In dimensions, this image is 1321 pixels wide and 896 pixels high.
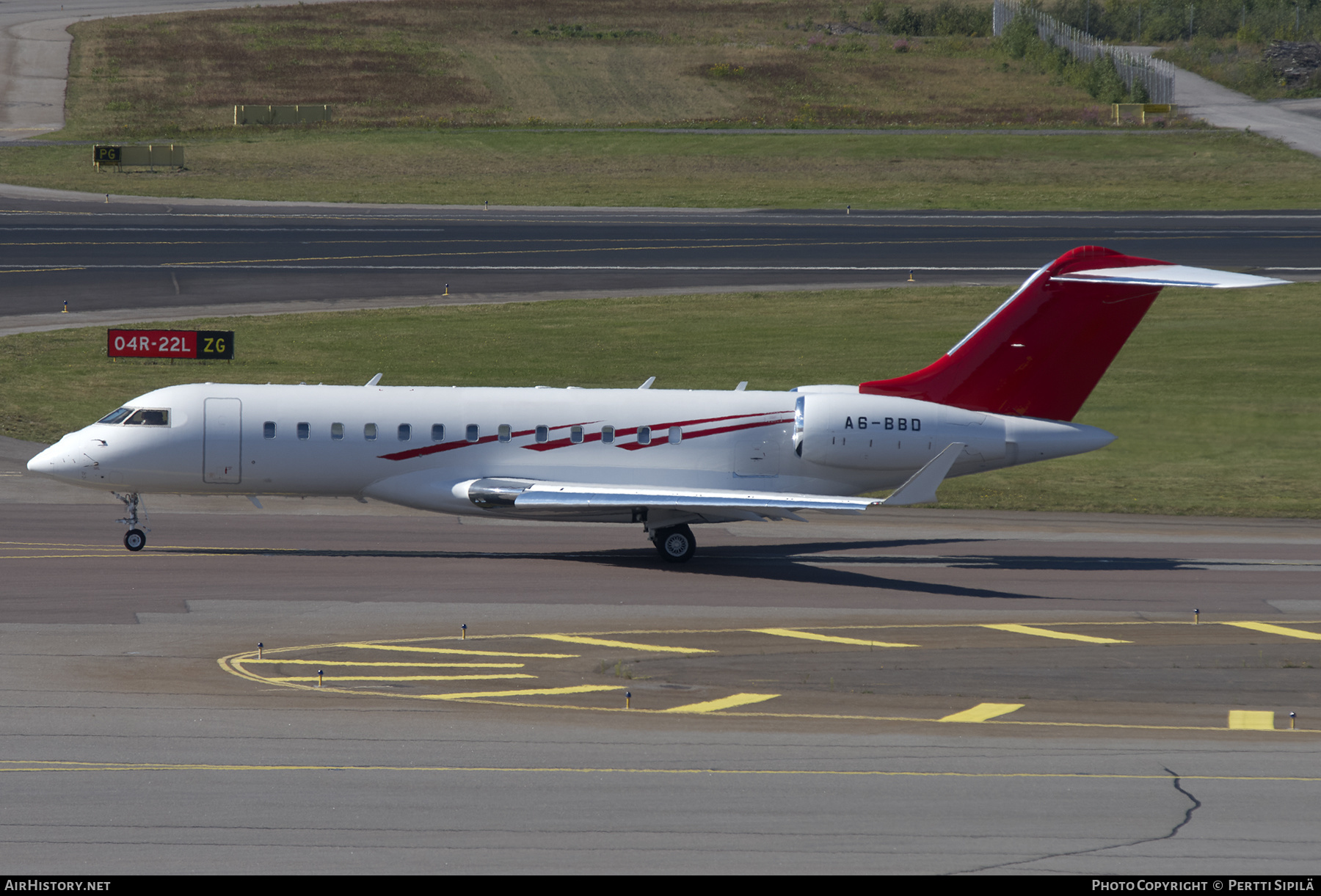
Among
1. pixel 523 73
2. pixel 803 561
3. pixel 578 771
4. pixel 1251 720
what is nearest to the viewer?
pixel 578 771

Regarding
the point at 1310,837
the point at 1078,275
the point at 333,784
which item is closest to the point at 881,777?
the point at 1310,837

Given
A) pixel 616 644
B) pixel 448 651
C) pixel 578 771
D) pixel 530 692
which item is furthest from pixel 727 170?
pixel 578 771

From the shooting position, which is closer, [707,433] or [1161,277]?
[1161,277]

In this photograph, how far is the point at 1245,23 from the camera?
142625mm

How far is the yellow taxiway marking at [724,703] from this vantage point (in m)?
20.9

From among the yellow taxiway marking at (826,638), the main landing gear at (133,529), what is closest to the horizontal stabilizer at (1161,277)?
the yellow taxiway marking at (826,638)

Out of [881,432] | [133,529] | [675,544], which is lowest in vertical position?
[675,544]

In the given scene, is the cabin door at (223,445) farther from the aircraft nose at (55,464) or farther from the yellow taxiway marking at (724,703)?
the yellow taxiway marking at (724,703)

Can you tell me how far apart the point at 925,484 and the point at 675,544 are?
223 inches

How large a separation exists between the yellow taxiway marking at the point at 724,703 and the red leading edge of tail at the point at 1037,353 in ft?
38.0

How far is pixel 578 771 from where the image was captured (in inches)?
707

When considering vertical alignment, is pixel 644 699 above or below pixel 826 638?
below

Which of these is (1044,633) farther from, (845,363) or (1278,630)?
(845,363)

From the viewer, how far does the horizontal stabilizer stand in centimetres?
2961
